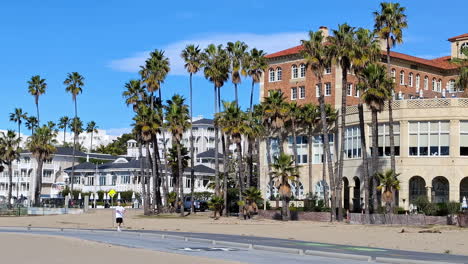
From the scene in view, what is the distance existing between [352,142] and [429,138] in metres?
8.02

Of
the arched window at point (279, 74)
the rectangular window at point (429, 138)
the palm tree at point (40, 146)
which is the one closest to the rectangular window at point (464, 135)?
the rectangular window at point (429, 138)

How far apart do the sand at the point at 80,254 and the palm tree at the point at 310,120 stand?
46851 mm

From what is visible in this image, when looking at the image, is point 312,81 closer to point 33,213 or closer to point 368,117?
point 368,117

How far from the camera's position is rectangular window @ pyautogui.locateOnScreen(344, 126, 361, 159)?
70125 mm

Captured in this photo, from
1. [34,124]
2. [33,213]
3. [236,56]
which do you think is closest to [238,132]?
[236,56]

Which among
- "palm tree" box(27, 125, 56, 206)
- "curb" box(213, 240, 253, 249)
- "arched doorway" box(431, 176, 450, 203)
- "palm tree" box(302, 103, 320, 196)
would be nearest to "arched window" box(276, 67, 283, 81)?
"palm tree" box(302, 103, 320, 196)

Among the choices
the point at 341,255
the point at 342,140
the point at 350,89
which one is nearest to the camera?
Answer: the point at 341,255

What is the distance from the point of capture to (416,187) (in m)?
67.9

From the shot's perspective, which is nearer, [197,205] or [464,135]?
[464,135]

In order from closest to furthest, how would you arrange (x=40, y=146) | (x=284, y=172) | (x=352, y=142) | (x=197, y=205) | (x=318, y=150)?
(x=284, y=172)
(x=352, y=142)
(x=318, y=150)
(x=197, y=205)
(x=40, y=146)

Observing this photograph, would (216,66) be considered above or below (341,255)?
above

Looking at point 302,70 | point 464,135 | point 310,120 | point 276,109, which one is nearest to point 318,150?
point 310,120

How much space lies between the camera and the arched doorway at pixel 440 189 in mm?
66875

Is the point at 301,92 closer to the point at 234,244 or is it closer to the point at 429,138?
the point at 429,138
